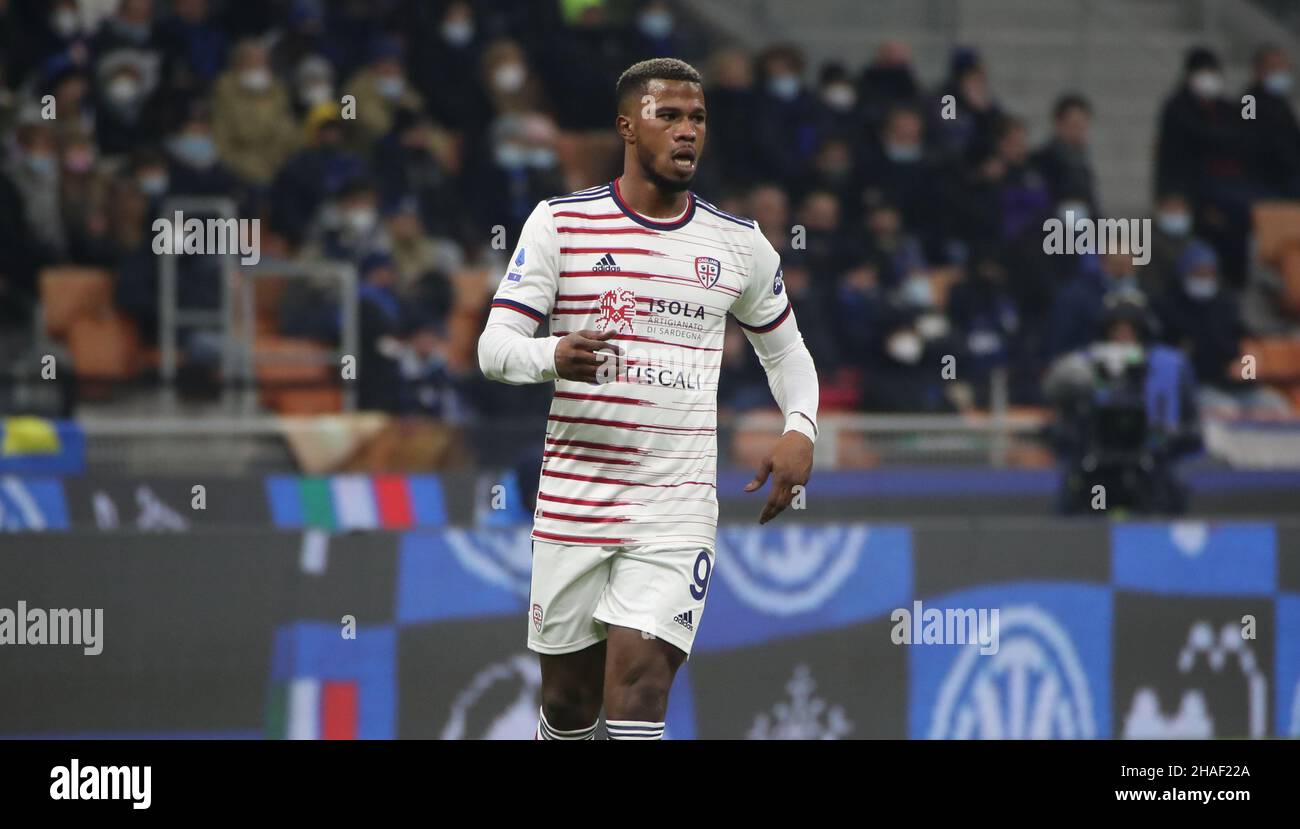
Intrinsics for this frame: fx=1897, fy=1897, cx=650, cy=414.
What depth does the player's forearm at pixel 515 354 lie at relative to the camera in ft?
16.2

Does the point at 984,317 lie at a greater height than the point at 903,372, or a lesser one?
greater

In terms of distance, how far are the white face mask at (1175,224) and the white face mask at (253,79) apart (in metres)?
6.78

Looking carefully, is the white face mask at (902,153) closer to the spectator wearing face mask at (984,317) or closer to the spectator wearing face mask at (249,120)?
the spectator wearing face mask at (984,317)

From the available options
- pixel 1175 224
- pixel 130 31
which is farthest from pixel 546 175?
pixel 1175 224

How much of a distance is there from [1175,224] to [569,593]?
10.2 metres

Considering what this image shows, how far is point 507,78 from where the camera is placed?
13812 millimetres

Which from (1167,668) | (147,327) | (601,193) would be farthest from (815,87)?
(601,193)

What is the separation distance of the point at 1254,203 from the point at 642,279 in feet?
35.5

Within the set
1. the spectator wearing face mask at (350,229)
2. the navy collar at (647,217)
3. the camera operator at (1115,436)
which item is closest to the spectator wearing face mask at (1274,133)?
the camera operator at (1115,436)

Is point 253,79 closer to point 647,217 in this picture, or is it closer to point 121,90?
point 121,90

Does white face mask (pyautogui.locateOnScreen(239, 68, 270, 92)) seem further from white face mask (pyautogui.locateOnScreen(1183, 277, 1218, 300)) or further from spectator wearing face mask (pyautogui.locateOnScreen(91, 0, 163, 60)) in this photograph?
white face mask (pyautogui.locateOnScreen(1183, 277, 1218, 300))

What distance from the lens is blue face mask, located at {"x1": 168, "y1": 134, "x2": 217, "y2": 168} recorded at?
40.5 feet

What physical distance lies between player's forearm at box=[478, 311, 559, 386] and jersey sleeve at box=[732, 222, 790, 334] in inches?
27.7

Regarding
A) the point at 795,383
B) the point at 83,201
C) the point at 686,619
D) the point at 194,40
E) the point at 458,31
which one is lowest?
the point at 686,619
